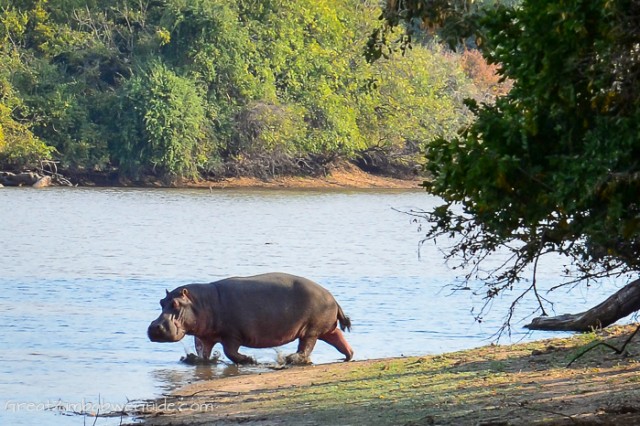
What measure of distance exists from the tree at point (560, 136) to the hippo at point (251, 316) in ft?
22.3

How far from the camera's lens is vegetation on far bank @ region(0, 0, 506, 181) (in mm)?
47125

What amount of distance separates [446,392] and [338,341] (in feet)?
15.8

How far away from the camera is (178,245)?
1103 inches

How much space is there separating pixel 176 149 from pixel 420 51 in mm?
13912

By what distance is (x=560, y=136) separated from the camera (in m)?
5.38

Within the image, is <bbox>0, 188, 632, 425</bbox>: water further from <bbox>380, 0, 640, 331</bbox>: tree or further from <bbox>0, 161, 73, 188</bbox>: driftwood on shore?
<bbox>380, 0, 640, 331</bbox>: tree

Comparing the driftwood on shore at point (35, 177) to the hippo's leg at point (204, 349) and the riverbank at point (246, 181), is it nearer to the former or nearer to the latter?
the riverbank at point (246, 181)

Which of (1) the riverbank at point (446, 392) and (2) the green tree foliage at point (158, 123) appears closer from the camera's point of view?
(1) the riverbank at point (446, 392)

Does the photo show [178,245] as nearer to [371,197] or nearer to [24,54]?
[371,197]

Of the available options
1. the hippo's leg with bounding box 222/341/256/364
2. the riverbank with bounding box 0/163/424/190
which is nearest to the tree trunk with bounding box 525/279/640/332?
the hippo's leg with bounding box 222/341/256/364

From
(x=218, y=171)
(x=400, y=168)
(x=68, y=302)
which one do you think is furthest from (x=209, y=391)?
(x=400, y=168)

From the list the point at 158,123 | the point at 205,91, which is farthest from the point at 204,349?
the point at 205,91

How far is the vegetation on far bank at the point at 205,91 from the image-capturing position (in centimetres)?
4712

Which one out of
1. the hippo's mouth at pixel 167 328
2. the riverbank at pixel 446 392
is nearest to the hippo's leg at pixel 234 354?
the hippo's mouth at pixel 167 328
